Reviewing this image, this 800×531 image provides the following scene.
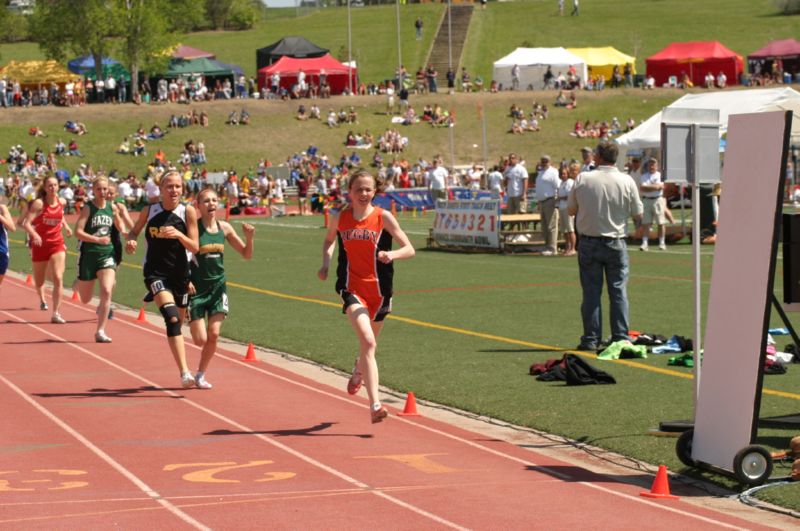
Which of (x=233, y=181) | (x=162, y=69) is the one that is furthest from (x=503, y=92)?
(x=233, y=181)

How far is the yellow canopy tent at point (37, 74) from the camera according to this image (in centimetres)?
7619

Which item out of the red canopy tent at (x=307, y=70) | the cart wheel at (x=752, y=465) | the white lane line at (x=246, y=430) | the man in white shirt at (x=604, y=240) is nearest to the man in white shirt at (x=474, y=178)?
the red canopy tent at (x=307, y=70)

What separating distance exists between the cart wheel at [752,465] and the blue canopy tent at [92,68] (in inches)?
2896

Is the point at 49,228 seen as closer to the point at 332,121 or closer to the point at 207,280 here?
the point at 207,280

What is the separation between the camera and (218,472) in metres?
9.36

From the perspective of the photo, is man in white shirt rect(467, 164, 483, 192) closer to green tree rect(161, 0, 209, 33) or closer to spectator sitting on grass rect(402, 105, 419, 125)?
spectator sitting on grass rect(402, 105, 419, 125)

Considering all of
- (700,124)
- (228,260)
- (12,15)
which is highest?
(12,15)

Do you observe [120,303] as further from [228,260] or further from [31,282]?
[228,260]

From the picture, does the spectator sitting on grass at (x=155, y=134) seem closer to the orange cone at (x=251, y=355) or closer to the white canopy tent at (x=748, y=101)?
the white canopy tent at (x=748, y=101)

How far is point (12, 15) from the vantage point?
113750 millimetres

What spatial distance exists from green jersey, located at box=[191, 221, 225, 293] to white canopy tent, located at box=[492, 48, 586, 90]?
216 ft

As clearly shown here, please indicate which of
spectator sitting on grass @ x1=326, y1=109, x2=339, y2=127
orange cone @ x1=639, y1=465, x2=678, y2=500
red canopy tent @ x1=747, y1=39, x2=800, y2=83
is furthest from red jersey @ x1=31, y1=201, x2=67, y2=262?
red canopy tent @ x1=747, y1=39, x2=800, y2=83

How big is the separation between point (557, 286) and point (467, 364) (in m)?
7.99

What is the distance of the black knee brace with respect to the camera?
1280 cm
